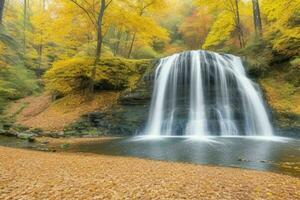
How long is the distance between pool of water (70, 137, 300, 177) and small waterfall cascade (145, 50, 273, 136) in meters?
3.65

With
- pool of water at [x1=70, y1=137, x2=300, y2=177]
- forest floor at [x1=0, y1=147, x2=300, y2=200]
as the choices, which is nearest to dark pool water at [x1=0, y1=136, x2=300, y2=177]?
pool of water at [x1=70, y1=137, x2=300, y2=177]

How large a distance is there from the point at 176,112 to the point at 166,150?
640cm

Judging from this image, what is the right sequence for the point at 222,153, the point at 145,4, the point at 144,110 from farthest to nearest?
the point at 145,4 < the point at 144,110 < the point at 222,153

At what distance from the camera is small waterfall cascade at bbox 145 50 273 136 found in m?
15.6

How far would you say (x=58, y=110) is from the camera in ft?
59.8

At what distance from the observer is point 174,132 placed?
1574cm

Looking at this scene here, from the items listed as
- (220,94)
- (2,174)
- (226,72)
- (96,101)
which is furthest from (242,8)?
(2,174)

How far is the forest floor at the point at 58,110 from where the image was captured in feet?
53.6

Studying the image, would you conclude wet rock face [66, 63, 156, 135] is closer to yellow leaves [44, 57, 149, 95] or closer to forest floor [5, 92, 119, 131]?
forest floor [5, 92, 119, 131]

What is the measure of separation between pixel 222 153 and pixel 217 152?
22cm

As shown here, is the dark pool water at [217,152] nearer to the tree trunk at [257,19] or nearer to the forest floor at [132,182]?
the forest floor at [132,182]

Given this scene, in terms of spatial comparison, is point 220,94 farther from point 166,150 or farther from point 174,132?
point 166,150

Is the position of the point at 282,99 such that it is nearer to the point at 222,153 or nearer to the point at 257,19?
the point at 257,19

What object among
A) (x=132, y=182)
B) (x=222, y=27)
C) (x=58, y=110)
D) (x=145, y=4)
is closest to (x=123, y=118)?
(x=58, y=110)
